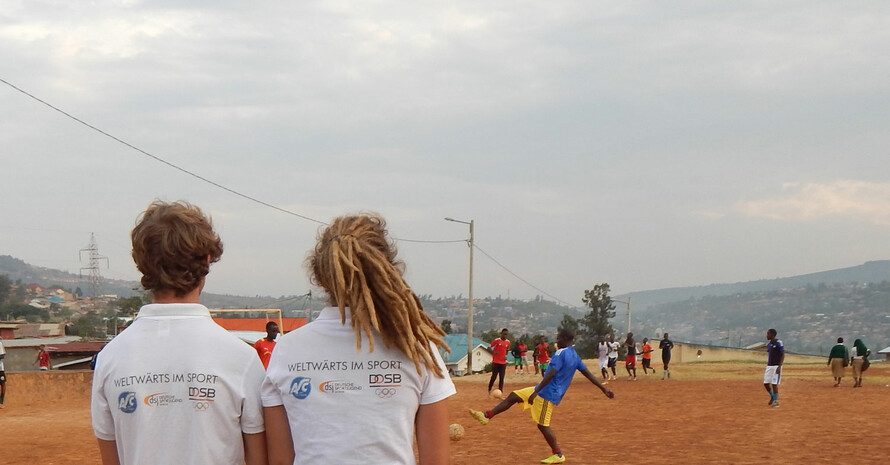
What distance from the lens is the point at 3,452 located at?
48.8ft

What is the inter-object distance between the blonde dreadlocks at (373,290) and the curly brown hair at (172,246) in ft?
1.33

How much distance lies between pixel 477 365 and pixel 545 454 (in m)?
72.4

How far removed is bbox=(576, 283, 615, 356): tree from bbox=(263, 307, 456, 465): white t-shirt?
8668 cm

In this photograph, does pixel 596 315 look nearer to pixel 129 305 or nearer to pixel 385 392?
pixel 129 305

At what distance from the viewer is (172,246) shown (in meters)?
2.98

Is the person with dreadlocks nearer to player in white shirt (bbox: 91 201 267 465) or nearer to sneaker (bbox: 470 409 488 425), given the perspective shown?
player in white shirt (bbox: 91 201 267 465)

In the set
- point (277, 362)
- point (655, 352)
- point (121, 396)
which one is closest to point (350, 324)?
point (277, 362)

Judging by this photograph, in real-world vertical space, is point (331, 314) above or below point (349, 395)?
above

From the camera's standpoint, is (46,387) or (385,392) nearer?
(385,392)

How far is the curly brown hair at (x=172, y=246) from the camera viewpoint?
9.81 feet

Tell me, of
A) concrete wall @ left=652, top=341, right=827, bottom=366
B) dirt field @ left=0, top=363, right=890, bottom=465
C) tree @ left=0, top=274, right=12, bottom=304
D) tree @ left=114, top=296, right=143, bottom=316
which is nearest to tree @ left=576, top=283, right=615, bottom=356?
concrete wall @ left=652, top=341, right=827, bottom=366

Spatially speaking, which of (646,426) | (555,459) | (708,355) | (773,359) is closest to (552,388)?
(555,459)

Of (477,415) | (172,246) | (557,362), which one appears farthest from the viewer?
(557,362)

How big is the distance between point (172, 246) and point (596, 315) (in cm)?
8842
